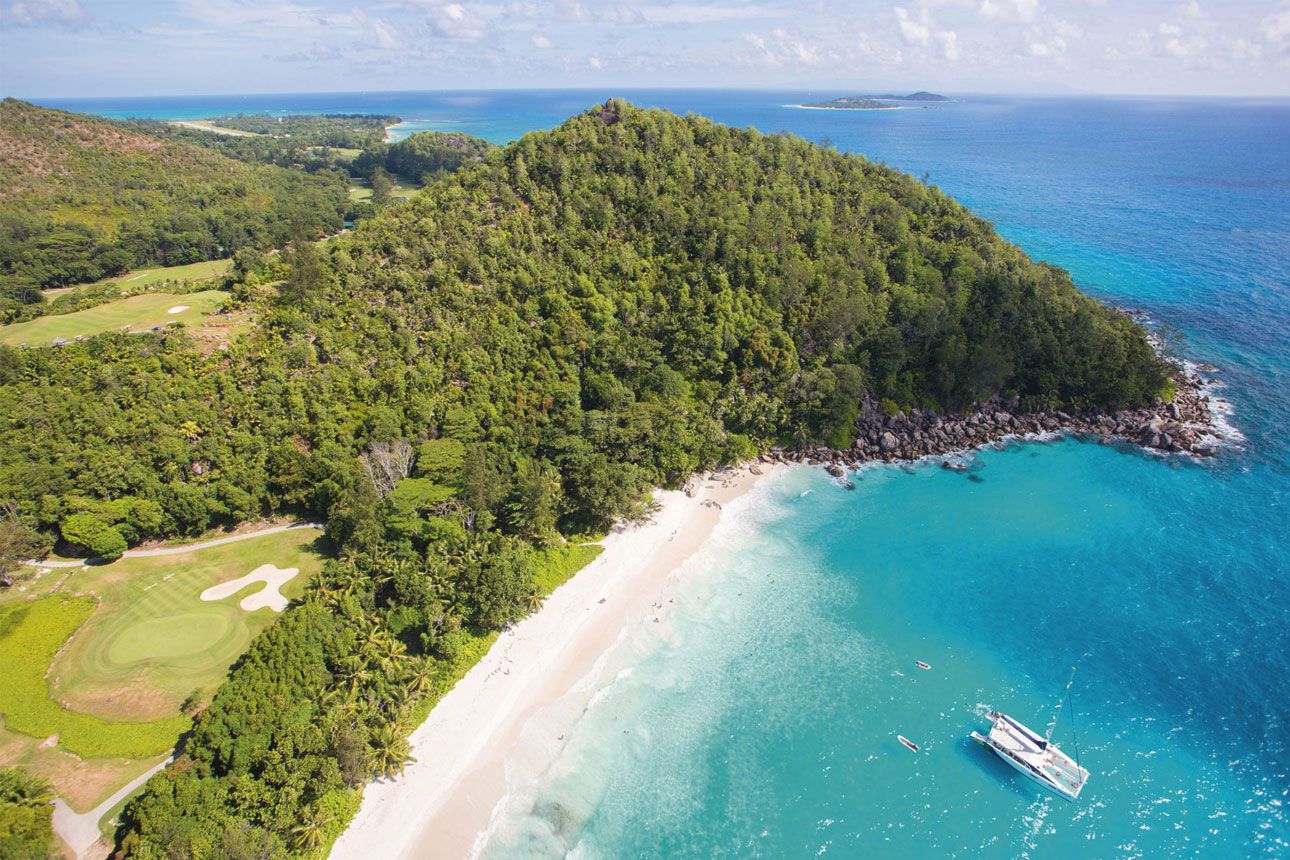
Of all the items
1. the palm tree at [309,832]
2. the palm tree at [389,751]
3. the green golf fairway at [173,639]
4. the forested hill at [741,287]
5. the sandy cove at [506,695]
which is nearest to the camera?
the palm tree at [309,832]

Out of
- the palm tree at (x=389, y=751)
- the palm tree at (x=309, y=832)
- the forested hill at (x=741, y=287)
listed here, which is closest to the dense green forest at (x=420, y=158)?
the forested hill at (x=741, y=287)

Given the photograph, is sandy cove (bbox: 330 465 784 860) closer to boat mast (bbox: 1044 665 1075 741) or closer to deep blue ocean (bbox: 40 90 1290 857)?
deep blue ocean (bbox: 40 90 1290 857)

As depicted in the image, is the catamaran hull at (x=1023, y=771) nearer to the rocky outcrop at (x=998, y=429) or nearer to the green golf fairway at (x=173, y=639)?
the rocky outcrop at (x=998, y=429)

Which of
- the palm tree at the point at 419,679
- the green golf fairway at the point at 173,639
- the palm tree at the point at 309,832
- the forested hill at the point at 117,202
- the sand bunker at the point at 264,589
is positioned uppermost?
the forested hill at the point at 117,202

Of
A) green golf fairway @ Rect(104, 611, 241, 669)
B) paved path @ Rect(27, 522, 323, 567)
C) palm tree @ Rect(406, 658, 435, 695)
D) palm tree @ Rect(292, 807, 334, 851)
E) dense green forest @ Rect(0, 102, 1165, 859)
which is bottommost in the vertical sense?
palm tree @ Rect(292, 807, 334, 851)

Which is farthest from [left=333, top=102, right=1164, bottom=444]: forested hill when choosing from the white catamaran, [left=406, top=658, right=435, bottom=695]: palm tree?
the white catamaran

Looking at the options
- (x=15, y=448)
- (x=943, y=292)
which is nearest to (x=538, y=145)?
(x=943, y=292)
